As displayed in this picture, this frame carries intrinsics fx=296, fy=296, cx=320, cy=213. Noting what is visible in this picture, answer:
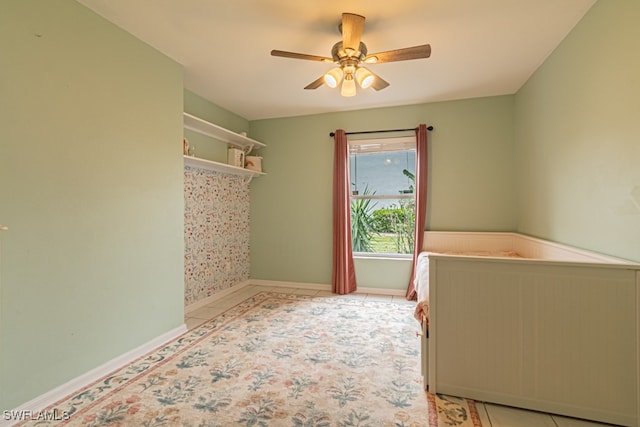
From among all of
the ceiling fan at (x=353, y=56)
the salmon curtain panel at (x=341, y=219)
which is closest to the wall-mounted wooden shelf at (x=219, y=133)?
the salmon curtain panel at (x=341, y=219)

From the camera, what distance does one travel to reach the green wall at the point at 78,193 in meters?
1.53

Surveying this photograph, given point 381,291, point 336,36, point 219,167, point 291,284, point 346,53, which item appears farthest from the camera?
point 291,284

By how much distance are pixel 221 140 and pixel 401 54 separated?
98.0 inches

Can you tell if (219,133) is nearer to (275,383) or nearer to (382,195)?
(382,195)

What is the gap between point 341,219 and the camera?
12.4 ft

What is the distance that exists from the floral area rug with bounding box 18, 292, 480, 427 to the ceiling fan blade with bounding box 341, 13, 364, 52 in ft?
7.20

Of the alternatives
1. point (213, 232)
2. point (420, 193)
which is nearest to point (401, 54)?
point (420, 193)

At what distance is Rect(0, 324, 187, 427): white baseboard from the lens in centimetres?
159

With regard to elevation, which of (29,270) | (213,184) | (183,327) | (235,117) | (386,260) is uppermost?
(235,117)

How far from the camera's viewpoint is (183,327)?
8.70 feet

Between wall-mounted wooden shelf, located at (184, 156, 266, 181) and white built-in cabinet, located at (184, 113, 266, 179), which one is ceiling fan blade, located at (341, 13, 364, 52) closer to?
white built-in cabinet, located at (184, 113, 266, 179)

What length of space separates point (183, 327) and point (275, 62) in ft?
8.18

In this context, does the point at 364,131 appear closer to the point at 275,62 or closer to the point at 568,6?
the point at 275,62

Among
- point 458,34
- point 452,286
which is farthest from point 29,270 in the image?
point 458,34
